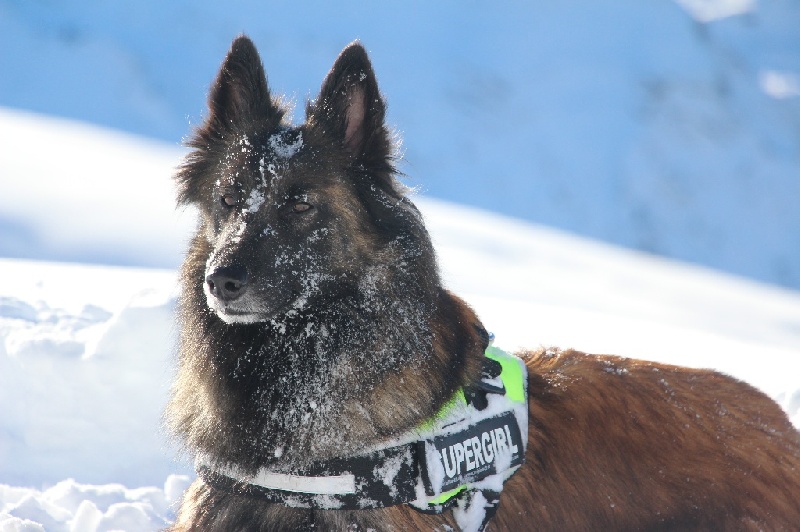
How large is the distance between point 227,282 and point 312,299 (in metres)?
0.36

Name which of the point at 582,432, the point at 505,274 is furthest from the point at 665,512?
the point at 505,274

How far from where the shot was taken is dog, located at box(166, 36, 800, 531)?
270cm

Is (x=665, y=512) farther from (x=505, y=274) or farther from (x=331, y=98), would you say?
(x=505, y=274)

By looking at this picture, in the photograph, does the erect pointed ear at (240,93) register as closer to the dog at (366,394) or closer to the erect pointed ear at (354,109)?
the dog at (366,394)

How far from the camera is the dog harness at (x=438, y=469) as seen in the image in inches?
104

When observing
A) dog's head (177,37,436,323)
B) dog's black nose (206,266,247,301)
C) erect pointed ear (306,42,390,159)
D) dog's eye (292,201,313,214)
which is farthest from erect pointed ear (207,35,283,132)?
dog's black nose (206,266,247,301)

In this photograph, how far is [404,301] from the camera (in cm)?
287

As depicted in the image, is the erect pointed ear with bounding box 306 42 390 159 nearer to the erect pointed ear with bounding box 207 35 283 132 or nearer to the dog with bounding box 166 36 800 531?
the dog with bounding box 166 36 800 531

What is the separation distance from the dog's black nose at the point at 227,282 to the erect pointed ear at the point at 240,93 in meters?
0.83

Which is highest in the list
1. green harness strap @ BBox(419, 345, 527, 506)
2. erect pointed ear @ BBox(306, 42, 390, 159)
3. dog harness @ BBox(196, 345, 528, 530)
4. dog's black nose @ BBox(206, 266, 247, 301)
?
erect pointed ear @ BBox(306, 42, 390, 159)

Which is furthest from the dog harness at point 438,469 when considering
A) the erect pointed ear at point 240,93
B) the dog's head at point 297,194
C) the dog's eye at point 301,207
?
the erect pointed ear at point 240,93

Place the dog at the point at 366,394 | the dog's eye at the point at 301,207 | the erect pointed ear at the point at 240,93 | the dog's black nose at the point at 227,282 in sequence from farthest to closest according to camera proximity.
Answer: the erect pointed ear at the point at 240,93 < the dog's eye at the point at 301,207 < the dog at the point at 366,394 < the dog's black nose at the point at 227,282

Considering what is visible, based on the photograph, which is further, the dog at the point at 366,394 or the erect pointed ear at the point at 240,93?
the erect pointed ear at the point at 240,93

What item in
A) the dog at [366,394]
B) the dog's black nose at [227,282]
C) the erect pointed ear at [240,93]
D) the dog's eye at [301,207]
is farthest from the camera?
the erect pointed ear at [240,93]
